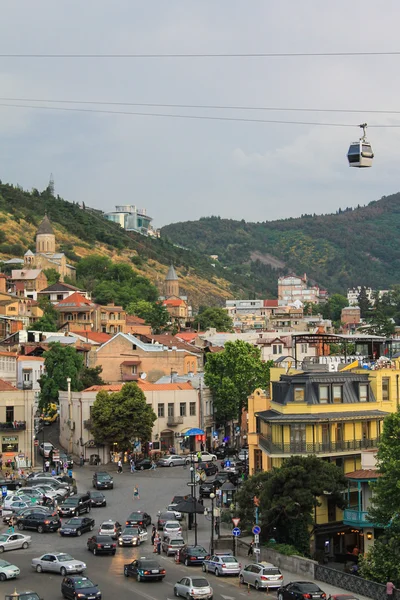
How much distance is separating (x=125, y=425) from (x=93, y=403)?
12.5 ft

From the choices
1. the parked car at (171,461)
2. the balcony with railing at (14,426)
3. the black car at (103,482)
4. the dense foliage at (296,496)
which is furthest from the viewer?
the parked car at (171,461)

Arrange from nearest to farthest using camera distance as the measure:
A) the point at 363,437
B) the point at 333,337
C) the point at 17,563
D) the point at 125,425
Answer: the point at 17,563, the point at 363,437, the point at 333,337, the point at 125,425

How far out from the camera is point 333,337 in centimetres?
6831

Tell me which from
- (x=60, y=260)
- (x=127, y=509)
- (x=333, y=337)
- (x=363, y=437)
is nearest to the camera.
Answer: (x=363, y=437)

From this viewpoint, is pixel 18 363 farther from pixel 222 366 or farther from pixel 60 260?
pixel 60 260

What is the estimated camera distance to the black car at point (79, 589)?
35.2m

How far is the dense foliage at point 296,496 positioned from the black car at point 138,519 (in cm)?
685

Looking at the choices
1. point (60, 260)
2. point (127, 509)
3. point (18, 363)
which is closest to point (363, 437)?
point (127, 509)

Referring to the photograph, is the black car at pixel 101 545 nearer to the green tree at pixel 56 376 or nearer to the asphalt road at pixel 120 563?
the asphalt road at pixel 120 563

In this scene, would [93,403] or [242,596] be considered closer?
[242,596]

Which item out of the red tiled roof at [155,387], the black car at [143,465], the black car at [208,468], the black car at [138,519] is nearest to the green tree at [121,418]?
the black car at [143,465]

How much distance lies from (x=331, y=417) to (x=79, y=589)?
18.9 m

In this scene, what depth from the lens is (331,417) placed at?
50438 mm

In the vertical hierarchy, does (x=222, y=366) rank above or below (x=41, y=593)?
above
